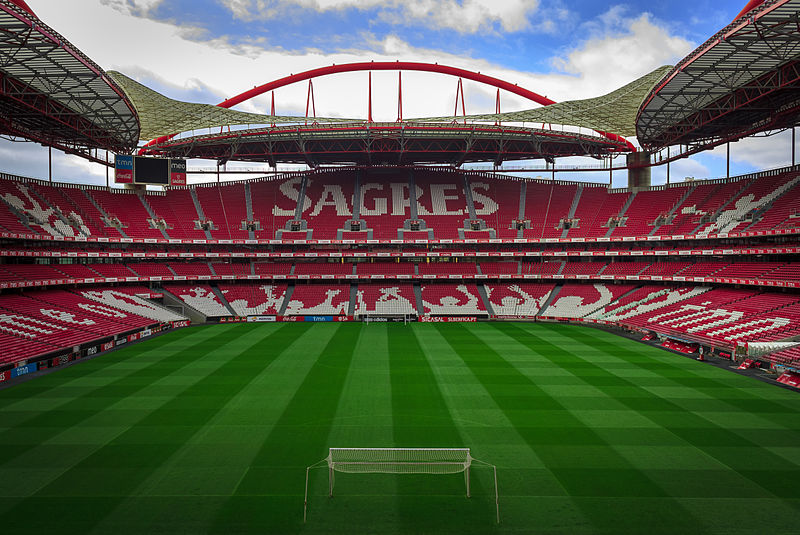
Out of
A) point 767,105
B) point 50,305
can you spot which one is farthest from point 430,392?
point 767,105

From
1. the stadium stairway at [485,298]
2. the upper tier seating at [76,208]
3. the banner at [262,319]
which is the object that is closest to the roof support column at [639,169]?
the stadium stairway at [485,298]

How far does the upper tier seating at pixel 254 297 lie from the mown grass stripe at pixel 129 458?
22.6m

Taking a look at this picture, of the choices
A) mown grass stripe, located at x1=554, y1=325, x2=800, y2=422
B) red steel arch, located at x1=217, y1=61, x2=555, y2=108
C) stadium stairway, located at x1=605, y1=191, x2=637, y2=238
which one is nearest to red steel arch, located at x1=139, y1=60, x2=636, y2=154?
red steel arch, located at x1=217, y1=61, x2=555, y2=108

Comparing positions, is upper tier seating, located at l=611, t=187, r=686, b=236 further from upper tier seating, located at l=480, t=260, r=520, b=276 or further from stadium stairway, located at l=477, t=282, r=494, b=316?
stadium stairway, located at l=477, t=282, r=494, b=316

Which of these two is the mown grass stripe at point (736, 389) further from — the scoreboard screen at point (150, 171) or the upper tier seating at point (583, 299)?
the scoreboard screen at point (150, 171)

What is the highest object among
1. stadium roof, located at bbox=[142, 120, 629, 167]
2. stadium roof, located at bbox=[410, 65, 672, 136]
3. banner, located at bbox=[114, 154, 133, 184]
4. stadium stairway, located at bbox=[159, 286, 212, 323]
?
stadium roof, located at bbox=[410, 65, 672, 136]

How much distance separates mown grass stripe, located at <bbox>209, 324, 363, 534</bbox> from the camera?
11.0m

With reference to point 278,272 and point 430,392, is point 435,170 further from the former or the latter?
point 430,392

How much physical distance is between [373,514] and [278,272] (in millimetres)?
42389

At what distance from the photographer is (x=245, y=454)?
47.8ft

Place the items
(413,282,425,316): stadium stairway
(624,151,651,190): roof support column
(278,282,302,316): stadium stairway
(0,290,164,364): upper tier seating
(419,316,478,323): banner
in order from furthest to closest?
1. (624,151,651,190): roof support column
2. (413,282,425,316): stadium stairway
3. (278,282,302,316): stadium stairway
4. (419,316,478,323): banner
5. (0,290,164,364): upper tier seating

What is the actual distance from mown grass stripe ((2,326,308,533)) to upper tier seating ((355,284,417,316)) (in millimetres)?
22990

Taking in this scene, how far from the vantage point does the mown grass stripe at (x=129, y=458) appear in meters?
11.2

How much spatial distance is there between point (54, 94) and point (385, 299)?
31594 millimetres
